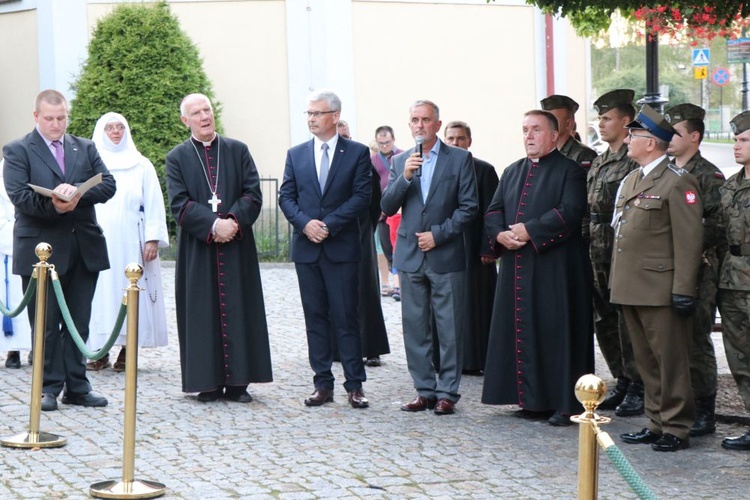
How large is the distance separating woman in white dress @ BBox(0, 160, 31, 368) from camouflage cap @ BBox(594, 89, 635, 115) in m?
4.90

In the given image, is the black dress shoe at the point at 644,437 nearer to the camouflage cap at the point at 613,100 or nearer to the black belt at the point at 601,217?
the black belt at the point at 601,217

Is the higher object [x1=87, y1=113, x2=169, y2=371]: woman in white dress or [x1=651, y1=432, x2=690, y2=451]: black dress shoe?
[x1=87, y1=113, x2=169, y2=371]: woman in white dress

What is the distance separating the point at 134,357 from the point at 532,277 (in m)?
2.96

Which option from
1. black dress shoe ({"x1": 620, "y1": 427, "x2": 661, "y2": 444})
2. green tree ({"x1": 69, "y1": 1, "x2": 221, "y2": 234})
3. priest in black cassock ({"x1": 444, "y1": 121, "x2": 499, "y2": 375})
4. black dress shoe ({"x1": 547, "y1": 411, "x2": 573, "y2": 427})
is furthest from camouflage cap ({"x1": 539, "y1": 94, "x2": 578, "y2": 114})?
green tree ({"x1": 69, "y1": 1, "x2": 221, "y2": 234})

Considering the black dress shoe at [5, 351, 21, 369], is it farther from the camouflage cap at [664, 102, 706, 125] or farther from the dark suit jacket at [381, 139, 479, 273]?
the camouflage cap at [664, 102, 706, 125]

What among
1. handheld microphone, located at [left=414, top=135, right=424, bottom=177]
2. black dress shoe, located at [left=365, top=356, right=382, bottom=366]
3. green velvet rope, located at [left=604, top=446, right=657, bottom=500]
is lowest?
black dress shoe, located at [left=365, top=356, right=382, bottom=366]

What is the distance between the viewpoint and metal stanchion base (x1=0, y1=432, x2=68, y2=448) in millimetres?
7520

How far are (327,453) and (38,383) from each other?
70.4 inches

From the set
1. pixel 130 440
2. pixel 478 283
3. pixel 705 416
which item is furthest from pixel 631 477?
pixel 478 283

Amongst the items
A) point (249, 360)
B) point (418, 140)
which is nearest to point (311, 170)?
point (418, 140)

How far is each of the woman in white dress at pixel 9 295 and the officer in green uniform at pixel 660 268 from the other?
5.26 meters

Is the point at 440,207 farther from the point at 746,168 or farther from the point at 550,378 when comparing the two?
the point at 746,168

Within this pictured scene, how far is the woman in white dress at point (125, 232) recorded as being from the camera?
10.4 m

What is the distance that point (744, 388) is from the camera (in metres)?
7.41
